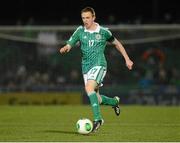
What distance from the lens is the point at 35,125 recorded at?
14.3 metres

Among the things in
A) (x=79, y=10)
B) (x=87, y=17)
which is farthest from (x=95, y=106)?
(x=79, y=10)

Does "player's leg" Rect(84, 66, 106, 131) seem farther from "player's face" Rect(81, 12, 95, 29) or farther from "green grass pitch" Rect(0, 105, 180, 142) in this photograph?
"player's face" Rect(81, 12, 95, 29)

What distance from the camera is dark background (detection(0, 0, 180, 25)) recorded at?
34844 mm

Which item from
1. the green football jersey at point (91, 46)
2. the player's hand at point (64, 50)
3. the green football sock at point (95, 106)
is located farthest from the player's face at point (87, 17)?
the green football sock at point (95, 106)

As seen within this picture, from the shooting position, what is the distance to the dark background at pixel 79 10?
3484 centimetres

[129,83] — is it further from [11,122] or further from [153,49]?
[11,122]

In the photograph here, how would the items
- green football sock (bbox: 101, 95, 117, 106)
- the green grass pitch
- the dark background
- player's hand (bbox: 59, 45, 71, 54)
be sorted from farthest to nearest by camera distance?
the dark background < green football sock (bbox: 101, 95, 117, 106) < player's hand (bbox: 59, 45, 71, 54) < the green grass pitch

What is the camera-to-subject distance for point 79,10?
34.8 metres

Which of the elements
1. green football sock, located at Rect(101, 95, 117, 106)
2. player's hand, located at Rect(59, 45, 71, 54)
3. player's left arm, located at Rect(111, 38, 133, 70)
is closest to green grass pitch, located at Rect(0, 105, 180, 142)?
green football sock, located at Rect(101, 95, 117, 106)

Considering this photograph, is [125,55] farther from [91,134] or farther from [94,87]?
[91,134]

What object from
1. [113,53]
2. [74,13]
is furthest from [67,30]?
[74,13]

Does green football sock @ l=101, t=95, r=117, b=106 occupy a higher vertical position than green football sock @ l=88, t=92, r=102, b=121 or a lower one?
higher

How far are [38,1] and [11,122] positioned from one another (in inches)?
843

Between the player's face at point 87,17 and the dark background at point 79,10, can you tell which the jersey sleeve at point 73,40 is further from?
the dark background at point 79,10
